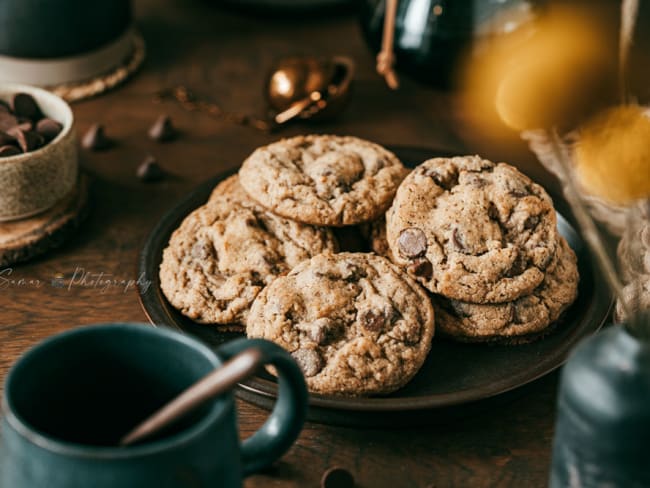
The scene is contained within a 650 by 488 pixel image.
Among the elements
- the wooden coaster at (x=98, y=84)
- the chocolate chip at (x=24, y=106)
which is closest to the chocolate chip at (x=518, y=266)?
the chocolate chip at (x=24, y=106)

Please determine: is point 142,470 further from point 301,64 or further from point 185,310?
point 301,64

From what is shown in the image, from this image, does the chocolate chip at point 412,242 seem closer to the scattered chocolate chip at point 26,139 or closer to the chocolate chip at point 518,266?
the chocolate chip at point 518,266

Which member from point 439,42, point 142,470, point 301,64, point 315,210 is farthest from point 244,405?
point 439,42

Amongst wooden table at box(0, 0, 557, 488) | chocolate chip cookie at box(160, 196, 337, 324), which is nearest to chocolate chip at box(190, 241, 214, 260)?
chocolate chip cookie at box(160, 196, 337, 324)

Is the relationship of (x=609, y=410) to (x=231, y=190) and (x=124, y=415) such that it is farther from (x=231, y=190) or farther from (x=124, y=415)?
(x=231, y=190)

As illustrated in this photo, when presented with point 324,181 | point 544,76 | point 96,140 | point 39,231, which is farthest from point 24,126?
point 544,76
